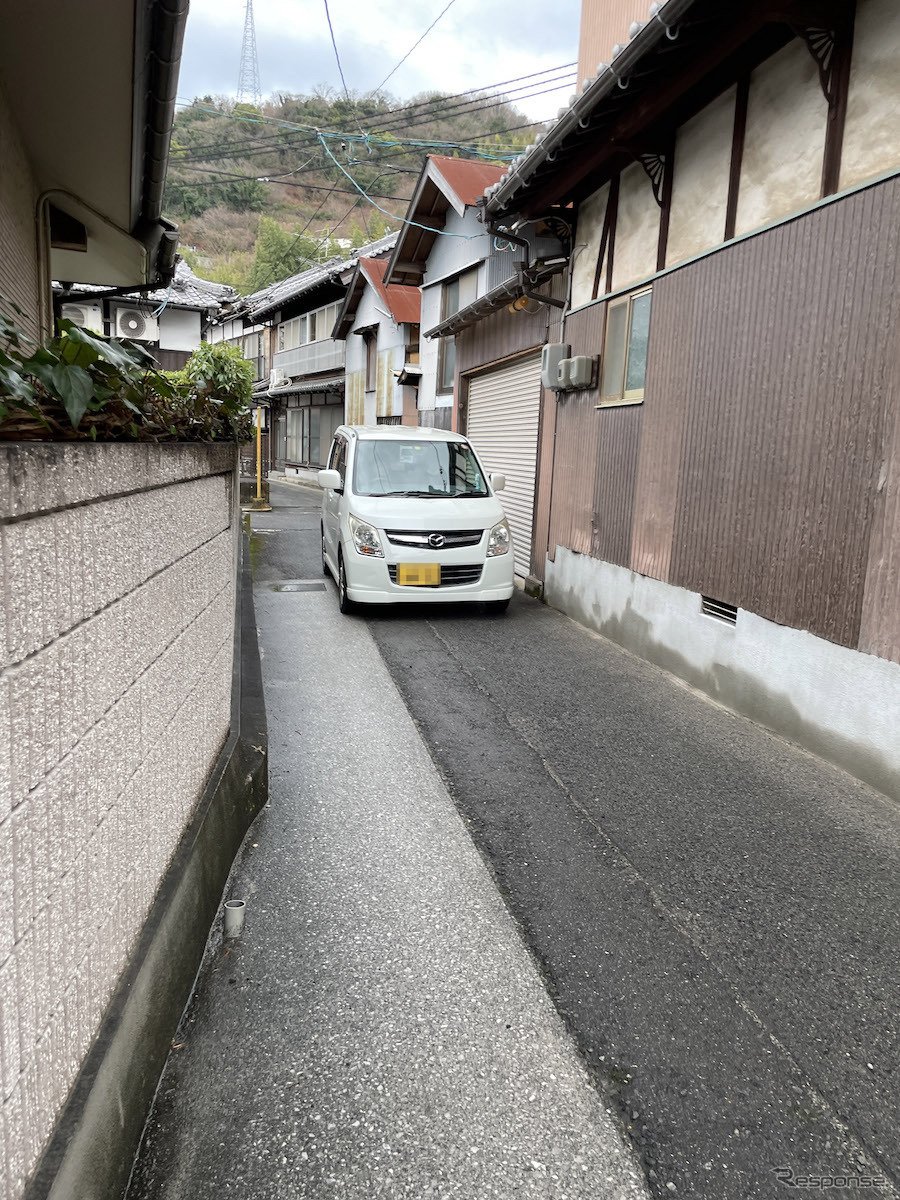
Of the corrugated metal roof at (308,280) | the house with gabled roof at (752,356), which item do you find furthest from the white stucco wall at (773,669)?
the corrugated metal roof at (308,280)

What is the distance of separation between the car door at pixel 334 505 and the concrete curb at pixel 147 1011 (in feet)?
17.5

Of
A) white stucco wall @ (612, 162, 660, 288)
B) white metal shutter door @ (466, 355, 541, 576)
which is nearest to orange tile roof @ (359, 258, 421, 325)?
white metal shutter door @ (466, 355, 541, 576)

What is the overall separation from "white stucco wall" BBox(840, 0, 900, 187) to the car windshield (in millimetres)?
4721

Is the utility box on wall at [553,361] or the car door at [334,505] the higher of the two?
the utility box on wall at [553,361]

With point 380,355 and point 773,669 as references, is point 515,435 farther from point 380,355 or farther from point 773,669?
point 380,355

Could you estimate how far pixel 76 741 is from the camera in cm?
158

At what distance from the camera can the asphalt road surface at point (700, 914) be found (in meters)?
2.06

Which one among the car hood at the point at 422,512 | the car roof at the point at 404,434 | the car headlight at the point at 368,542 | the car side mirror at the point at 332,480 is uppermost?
the car roof at the point at 404,434

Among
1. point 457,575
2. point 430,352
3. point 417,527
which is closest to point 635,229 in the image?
point 417,527

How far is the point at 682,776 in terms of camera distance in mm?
4371

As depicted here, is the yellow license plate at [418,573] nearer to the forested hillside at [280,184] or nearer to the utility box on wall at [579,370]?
the utility box on wall at [579,370]

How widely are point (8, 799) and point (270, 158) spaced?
2690 inches

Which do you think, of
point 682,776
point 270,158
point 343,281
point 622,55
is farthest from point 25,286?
point 270,158

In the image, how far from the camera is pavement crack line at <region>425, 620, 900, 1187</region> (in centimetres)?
204
